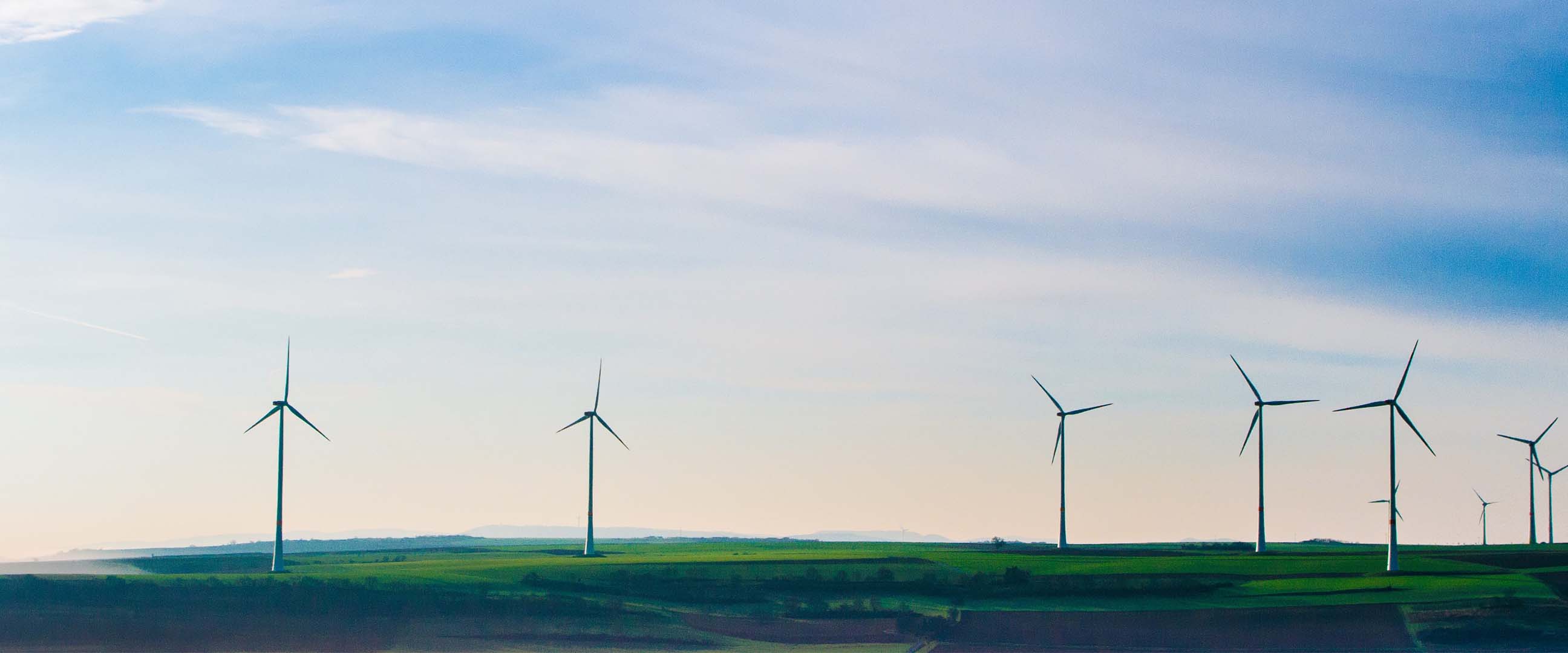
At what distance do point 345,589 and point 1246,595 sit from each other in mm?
58625

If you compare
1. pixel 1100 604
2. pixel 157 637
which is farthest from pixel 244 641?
pixel 1100 604

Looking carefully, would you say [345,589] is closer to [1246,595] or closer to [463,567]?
[463,567]

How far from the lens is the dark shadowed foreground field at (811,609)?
93.4 metres

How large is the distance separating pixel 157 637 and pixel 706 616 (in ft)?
107

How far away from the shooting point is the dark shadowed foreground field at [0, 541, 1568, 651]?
93438 mm

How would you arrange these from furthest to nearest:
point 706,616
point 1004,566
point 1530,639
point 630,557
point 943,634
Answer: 1. point 630,557
2. point 1004,566
3. point 706,616
4. point 943,634
5. point 1530,639

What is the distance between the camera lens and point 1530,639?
90438 millimetres

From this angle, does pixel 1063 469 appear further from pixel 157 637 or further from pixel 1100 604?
pixel 157 637

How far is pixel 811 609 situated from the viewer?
10800 cm

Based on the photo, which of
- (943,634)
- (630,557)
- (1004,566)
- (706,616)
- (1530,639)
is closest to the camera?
(1530,639)

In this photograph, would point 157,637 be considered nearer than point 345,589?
Yes

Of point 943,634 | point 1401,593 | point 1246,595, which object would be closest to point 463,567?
point 943,634

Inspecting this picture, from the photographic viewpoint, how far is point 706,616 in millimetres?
105688

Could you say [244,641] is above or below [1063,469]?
below
